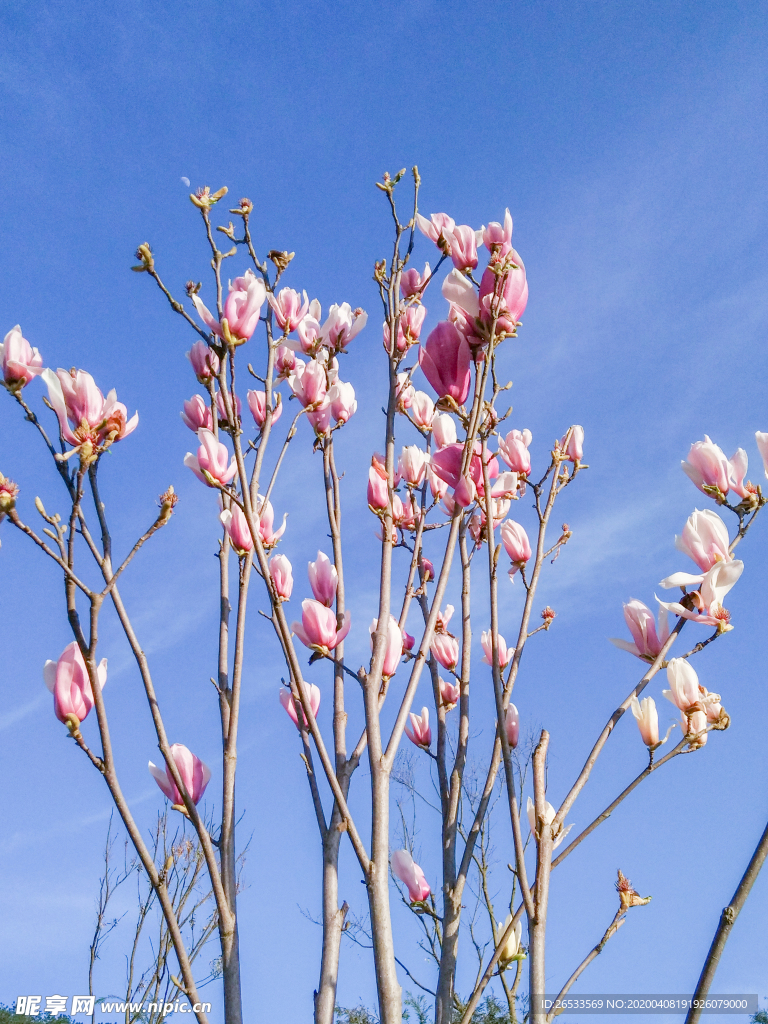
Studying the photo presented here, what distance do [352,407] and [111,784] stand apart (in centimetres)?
100

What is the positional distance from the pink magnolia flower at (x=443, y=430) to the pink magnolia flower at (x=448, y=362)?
41cm

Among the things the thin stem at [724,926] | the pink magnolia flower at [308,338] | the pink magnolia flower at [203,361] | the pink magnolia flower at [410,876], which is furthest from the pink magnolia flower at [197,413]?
the thin stem at [724,926]

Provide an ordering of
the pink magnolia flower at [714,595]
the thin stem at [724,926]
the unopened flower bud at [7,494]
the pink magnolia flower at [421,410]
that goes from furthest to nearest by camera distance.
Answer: the pink magnolia flower at [421,410]
the pink magnolia flower at [714,595]
the unopened flower bud at [7,494]
the thin stem at [724,926]

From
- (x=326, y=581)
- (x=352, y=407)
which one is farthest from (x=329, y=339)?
(x=326, y=581)

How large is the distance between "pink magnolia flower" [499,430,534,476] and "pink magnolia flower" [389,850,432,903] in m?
0.93

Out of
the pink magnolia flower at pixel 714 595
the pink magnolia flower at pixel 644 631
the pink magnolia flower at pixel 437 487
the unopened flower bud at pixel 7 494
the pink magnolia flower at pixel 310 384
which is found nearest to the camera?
the unopened flower bud at pixel 7 494

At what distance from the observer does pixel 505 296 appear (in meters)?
1.27

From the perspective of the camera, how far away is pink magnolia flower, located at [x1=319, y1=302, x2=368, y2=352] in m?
1.78

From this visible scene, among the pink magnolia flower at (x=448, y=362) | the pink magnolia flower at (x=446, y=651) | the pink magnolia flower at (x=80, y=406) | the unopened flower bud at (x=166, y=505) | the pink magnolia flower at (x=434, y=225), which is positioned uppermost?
the pink magnolia flower at (x=434, y=225)

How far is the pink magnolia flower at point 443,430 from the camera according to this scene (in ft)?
5.69

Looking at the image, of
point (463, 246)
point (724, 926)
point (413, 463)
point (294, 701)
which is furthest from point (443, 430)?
point (724, 926)

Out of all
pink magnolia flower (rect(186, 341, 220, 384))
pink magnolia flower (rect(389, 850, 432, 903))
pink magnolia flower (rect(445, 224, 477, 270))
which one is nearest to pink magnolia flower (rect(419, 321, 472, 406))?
pink magnolia flower (rect(445, 224, 477, 270))

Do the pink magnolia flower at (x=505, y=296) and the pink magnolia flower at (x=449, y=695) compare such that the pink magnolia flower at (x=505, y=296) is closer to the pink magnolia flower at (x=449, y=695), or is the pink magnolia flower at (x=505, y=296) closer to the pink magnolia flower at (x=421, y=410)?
the pink magnolia flower at (x=421, y=410)

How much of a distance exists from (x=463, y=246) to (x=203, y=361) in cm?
59
